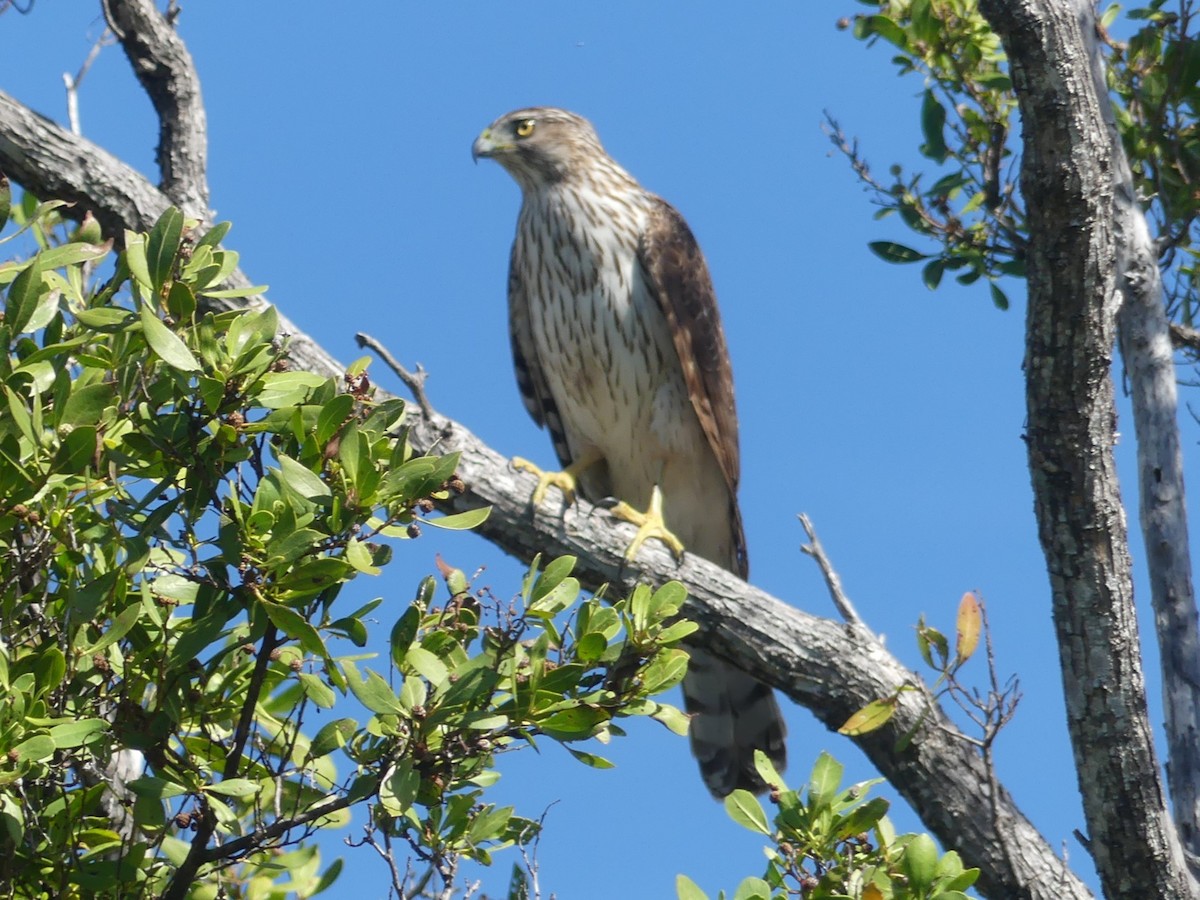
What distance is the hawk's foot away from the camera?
4445 millimetres

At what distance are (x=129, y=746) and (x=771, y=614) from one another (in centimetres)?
223

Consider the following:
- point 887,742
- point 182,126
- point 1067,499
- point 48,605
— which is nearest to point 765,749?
point 887,742

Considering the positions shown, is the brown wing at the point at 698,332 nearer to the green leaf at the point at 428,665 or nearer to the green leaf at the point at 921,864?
the green leaf at the point at 921,864

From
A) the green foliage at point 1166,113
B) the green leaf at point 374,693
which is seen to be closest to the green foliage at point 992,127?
the green foliage at point 1166,113

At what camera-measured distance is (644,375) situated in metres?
5.36

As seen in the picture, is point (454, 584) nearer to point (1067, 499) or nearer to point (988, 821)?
point (1067, 499)

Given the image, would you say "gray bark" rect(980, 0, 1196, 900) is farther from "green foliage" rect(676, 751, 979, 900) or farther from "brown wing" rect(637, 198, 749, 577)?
"brown wing" rect(637, 198, 749, 577)


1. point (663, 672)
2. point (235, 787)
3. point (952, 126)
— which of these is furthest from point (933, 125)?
point (235, 787)

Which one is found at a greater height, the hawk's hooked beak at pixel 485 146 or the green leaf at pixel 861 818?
the hawk's hooked beak at pixel 485 146

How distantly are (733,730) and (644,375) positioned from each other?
4.39ft

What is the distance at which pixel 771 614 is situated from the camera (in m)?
4.24

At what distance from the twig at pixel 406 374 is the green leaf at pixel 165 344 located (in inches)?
66.0

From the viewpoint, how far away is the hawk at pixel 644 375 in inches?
210

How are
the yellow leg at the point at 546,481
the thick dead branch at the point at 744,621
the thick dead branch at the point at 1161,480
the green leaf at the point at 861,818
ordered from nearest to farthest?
1. the green leaf at the point at 861,818
2. the thick dead branch at the point at 744,621
3. the thick dead branch at the point at 1161,480
4. the yellow leg at the point at 546,481
